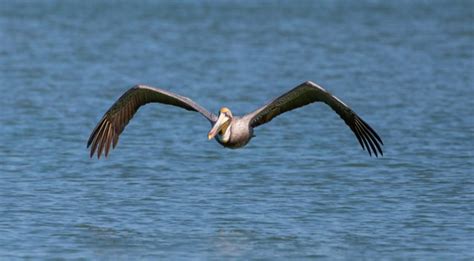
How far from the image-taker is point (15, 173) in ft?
52.0

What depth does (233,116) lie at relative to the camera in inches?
557

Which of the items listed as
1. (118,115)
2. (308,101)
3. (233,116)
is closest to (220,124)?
(233,116)

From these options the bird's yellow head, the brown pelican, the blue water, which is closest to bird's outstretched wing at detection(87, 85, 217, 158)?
the brown pelican

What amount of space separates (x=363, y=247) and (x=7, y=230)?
138 inches

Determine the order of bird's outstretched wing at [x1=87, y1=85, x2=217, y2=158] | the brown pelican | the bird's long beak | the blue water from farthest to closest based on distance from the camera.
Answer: bird's outstretched wing at [x1=87, y1=85, x2=217, y2=158]
the brown pelican
the bird's long beak
the blue water

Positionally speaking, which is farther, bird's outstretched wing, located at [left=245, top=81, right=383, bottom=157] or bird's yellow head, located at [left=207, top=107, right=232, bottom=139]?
bird's outstretched wing, located at [left=245, top=81, right=383, bottom=157]

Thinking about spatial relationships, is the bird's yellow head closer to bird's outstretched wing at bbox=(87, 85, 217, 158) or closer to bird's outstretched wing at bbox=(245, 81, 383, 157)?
bird's outstretched wing at bbox=(245, 81, 383, 157)

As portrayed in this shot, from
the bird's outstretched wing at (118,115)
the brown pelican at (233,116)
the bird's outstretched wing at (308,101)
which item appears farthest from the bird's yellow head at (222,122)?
the bird's outstretched wing at (118,115)

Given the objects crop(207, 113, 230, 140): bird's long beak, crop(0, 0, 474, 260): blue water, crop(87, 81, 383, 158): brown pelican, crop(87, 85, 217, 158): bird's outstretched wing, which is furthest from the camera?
crop(87, 85, 217, 158): bird's outstretched wing

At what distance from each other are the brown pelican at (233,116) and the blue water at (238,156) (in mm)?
745

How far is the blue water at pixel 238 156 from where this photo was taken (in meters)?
12.6

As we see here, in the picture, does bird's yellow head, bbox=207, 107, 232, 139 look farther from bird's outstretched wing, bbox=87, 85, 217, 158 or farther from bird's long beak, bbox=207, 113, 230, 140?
bird's outstretched wing, bbox=87, 85, 217, 158

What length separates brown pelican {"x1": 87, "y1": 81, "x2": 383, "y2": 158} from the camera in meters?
13.6

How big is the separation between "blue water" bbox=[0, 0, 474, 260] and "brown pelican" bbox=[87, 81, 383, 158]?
74 centimetres
